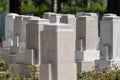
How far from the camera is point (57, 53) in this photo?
32.7 ft

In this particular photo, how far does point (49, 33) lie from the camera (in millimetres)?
10195

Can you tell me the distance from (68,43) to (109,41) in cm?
474

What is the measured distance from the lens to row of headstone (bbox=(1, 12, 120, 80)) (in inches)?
400

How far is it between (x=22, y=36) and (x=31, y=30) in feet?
11.0

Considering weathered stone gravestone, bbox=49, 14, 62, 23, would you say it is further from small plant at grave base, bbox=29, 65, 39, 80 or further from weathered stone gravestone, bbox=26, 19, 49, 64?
small plant at grave base, bbox=29, 65, 39, 80

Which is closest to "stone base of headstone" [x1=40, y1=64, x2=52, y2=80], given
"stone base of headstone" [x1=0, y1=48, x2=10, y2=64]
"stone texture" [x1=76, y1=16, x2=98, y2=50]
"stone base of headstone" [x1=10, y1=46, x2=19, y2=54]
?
"stone texture" [x1=76, y1=16, x2=98, y2=50]

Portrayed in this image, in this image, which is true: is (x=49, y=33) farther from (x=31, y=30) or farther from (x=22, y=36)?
(x=22, y=36)

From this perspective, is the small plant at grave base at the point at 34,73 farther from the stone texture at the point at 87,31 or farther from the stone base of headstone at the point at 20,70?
the stone texture at the point at 87,31

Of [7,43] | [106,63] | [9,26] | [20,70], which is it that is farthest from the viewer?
[9,26]

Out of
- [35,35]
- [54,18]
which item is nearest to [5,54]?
[54,18]

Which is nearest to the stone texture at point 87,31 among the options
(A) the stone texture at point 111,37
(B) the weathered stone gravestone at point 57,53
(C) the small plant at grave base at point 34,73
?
(A) the stone texture at point 111,37

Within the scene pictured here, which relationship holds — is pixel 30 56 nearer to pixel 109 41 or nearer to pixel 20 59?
pixel 20 59

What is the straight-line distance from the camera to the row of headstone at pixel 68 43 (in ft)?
33.3

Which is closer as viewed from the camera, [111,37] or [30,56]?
[30,56]
